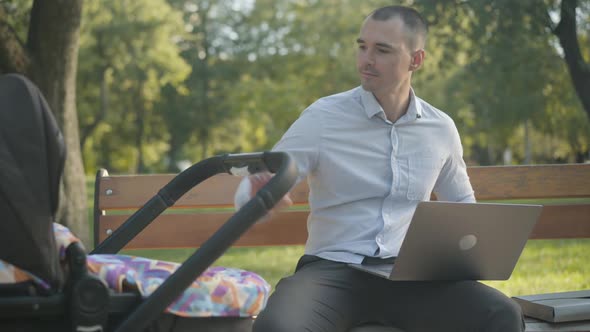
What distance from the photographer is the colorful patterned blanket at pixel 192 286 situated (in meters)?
2.28

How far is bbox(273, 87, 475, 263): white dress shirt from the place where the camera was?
3.52 m

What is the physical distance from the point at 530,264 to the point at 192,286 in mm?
6594

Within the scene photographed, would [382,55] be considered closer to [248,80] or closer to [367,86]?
[367,86]

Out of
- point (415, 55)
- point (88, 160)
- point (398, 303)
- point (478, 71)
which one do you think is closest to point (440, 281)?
point (398, 303)

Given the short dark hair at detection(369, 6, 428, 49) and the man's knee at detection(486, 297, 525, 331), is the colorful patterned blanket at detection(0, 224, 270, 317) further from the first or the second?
the short dark hair at detection(369, 6, 428, 49)

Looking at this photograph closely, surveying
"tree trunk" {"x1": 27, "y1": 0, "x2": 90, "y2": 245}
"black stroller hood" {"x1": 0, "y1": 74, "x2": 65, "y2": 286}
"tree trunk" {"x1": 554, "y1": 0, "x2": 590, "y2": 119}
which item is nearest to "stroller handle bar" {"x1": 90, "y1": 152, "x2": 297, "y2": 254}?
"black stroller hood" {"x1": 0, "y1": 74, "x2": 65, "y2": 286}

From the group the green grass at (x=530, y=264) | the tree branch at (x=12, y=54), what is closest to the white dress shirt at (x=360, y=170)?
the green grass at (x=530, y=264)

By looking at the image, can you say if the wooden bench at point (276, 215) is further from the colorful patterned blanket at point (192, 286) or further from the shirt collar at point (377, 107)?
the colorful patterned blanket at point (192, 286)

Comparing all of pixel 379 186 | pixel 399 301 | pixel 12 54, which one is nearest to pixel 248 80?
pixel 12 54

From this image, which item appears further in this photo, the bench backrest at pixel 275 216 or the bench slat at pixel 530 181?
the bench slat at pixel 530 181

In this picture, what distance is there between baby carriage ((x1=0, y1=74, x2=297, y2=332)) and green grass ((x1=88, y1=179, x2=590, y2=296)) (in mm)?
3753

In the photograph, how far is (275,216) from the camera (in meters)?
4.29

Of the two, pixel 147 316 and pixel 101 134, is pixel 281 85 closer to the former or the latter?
pixel 101 134

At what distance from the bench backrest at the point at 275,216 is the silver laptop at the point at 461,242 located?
121cm
